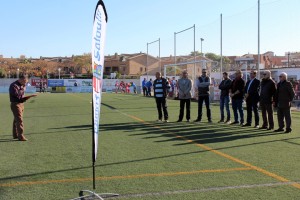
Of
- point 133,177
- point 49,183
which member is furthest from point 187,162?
point 49,183

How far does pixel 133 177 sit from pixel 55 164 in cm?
165

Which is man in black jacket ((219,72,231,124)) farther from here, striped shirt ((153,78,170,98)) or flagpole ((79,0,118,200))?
flagpole ((79,0,118,200))

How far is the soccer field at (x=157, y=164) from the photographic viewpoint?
5125 millimetres

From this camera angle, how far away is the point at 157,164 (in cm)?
668

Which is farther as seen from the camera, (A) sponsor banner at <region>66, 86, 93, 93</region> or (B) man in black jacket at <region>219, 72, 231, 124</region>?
(A) sponsor banner at <region>66, 86, 93, 93</region>

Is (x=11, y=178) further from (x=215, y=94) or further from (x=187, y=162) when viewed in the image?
(x=215, y=94)

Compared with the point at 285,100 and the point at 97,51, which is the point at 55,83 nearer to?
the point at 285,100

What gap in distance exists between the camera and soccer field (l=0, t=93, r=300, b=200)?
5.12m

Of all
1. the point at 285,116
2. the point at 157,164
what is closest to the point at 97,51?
the point at 157,164

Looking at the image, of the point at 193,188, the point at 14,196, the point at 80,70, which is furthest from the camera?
the point at 80,70

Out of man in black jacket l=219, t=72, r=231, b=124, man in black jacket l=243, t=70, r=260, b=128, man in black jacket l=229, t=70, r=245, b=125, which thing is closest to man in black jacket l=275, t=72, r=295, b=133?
man in black jacket l=243, t=70, r=260, b=128

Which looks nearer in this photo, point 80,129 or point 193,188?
point 193,188

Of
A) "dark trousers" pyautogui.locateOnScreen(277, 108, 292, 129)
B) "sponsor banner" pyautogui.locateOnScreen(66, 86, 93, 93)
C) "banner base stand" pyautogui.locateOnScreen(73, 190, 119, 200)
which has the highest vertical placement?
"sponsor banner" pyautogui.locateOnScreen(66, 86, 93, 93)

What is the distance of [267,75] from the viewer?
11.5m
